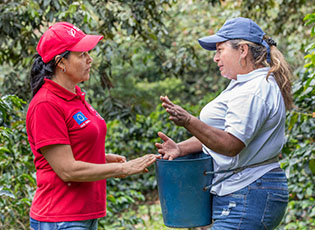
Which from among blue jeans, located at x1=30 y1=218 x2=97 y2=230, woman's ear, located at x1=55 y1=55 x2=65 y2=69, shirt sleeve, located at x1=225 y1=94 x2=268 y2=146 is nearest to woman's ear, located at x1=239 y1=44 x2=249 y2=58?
shirt sleeve, located at x1=225 y1=94 x2=268 y2=146

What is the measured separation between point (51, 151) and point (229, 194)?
926 mm

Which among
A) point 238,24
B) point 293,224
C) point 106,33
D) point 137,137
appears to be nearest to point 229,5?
point 137,137

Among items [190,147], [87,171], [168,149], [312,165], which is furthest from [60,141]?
[312,165]

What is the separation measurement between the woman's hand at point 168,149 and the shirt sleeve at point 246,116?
43 cm

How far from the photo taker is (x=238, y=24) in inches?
98.1

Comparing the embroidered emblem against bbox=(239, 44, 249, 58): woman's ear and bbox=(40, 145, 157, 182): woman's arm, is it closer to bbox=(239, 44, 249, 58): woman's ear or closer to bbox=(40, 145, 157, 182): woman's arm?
bbox=(40, 145, 157, 182): woman's arm

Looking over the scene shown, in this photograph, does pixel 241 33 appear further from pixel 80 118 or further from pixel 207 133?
pixel 80 118

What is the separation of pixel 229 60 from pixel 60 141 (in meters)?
0.98

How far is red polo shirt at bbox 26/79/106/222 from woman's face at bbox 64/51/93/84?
0.11m

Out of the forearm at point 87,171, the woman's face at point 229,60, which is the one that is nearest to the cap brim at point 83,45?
the forearm at point 87,171

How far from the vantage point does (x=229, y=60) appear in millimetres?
2482

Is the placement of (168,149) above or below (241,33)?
below

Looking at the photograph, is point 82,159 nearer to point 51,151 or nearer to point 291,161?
point 51,151

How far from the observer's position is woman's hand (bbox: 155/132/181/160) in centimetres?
262
